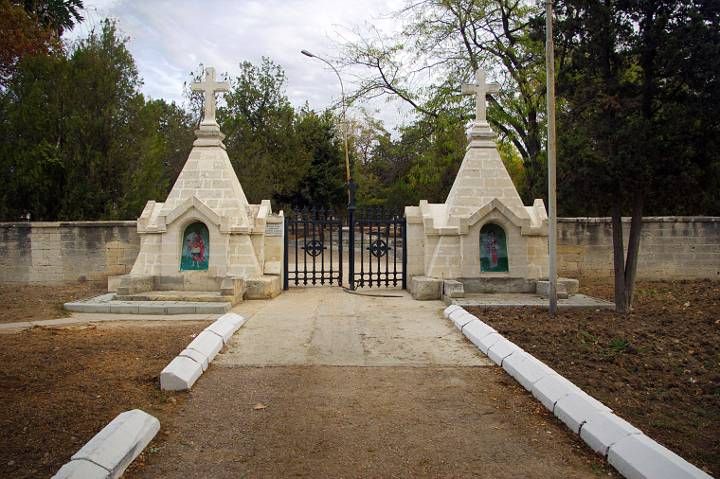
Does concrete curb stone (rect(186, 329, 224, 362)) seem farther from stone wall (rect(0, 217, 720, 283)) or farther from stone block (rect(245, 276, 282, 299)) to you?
stone wall (rect(0, 217, 720, 283))

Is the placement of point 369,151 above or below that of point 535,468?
above

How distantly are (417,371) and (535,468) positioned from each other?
2.72 metres

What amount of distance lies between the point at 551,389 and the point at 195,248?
9052 millimetres

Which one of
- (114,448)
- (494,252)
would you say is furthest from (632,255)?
(114,448)

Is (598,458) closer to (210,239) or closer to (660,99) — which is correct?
(660,99)

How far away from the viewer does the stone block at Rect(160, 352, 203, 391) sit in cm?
581

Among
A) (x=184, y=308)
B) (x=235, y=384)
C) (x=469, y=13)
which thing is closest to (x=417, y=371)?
(x=235, y=384)

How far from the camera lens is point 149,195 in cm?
1811

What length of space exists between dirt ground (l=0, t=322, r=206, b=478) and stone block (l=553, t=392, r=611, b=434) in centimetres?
356

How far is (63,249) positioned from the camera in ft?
49.9

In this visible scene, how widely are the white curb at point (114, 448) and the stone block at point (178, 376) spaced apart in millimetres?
1048

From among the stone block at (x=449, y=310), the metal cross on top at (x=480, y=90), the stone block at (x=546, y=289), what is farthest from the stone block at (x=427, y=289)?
the metal cross on top at (x=480, y=90)

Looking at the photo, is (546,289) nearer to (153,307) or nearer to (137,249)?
(153,307)

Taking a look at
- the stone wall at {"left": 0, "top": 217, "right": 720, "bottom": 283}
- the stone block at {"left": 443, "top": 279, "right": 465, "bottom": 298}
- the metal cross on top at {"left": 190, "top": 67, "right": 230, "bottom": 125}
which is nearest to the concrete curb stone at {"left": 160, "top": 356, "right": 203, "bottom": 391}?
the stone block at {"left": 443, "top": 279, "right": 465, "bottom": 298}
